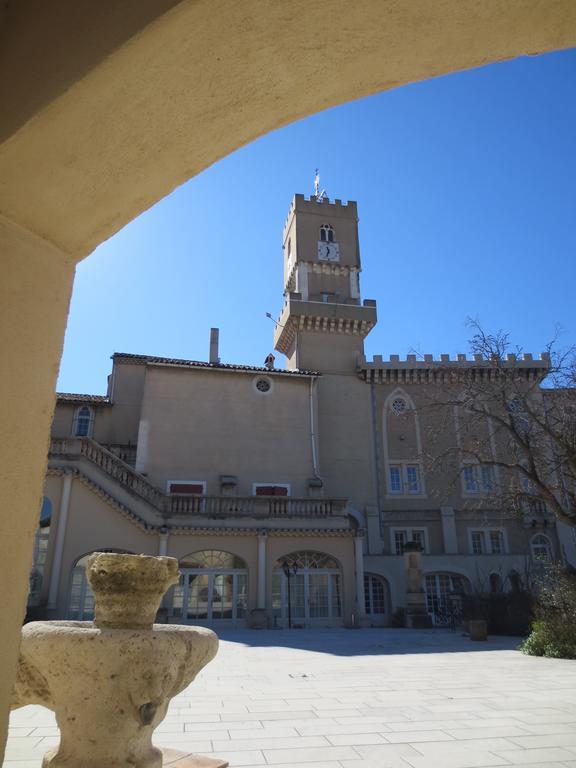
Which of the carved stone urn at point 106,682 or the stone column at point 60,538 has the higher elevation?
the stone column at point 60,538

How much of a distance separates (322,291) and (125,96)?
3568cm

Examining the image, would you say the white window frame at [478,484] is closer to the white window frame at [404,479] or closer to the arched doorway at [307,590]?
the white window frame at [404,479]

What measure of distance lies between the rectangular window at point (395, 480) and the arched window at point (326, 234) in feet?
53.5

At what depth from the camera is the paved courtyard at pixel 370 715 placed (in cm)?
546

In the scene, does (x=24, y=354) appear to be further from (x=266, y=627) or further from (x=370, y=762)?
(x=266, y=627)

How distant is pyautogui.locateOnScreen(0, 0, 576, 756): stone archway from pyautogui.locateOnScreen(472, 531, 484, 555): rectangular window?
32007 mm

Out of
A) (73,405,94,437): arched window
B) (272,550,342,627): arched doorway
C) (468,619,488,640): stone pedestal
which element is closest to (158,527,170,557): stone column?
(272,550,342,627): arched doorway

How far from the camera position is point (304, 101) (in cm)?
200

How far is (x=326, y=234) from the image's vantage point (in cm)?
3884

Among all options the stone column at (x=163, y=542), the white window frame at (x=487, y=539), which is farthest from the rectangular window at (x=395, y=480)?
the stone column at (x=163, y=542)

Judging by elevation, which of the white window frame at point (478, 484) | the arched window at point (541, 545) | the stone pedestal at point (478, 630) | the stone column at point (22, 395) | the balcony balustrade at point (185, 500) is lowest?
the stone pedestal at point (478, 630)

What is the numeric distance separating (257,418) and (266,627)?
33.6 ft

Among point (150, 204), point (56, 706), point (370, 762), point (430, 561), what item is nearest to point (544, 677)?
point (370, 762)

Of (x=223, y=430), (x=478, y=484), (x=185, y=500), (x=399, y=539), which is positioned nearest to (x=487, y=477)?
(x=478, y=484)
